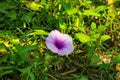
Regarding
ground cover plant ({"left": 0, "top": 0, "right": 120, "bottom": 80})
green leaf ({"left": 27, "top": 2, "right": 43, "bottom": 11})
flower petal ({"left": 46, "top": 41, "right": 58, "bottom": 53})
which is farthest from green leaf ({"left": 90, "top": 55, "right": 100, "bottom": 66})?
green leaf ({"left": 27, "top": 2, "right": 43, "bottom": 11})

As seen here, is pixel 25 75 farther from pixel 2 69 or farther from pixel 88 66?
pixel 88 66

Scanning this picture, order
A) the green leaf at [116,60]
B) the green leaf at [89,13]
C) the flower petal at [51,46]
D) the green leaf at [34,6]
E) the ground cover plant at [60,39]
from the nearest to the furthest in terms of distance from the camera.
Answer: the flower petal at [51,46] < the ground cover plant at [60,39] < the green leaf at [116,60] < the green leaf at [89,13] < the green leaf at [34,6]

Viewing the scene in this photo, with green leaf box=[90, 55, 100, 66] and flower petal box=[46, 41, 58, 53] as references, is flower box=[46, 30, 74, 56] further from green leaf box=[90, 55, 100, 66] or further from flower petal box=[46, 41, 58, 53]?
green leaf box=[90, 55, 100, 66]

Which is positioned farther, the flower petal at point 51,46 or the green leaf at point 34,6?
the green leaf at point 34,6

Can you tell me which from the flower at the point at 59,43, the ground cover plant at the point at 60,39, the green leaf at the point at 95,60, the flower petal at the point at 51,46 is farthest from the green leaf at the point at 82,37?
the flower petal at the point at 51,46

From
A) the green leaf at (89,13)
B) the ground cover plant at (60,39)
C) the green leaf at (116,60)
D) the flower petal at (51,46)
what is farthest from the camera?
the green leaf at (89,13)

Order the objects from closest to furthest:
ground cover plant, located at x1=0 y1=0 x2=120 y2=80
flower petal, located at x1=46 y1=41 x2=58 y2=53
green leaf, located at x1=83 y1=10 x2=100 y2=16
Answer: flower petal, located at x1=46 y1=41 x2=58 y2=53
ground cover plant, located at x1=0 y1=0 x2=120 y2=80
green leaf, located at x1=83 y1=10 x2=100 y2=16

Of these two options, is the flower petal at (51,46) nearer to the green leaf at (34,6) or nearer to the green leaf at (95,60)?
the green leaf at (95,60)
